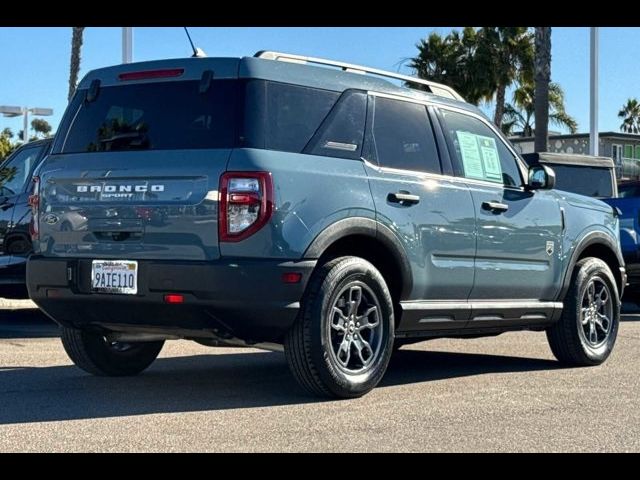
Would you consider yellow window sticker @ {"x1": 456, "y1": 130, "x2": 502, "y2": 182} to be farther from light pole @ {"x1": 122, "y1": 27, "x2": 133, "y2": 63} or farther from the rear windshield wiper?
→ light pole @ {"x1": 122, "y1": 27, "x2": 133, "y2": 63}

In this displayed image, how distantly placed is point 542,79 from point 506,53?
1117cm

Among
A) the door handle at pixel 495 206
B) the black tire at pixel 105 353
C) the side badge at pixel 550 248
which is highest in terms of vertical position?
the door handle at pixel 495 206

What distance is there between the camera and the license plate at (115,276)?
599 cm

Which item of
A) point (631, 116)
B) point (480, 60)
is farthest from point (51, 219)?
point (631, 116)

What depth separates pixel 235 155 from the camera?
19.1 feet

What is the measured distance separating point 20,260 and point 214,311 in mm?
5426

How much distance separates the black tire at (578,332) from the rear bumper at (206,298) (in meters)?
3.02

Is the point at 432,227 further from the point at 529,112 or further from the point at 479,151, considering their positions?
the point at 529,112

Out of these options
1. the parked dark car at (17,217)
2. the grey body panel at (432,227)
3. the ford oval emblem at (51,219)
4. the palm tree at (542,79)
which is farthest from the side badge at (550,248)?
the palm tree at (542,79)

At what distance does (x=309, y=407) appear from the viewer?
6.02 meters

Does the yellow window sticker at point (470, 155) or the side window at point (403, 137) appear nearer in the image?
the side window at point (403, 137)

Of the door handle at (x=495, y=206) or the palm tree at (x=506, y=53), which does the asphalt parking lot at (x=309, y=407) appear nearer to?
the door handle at (x=495, y=206)

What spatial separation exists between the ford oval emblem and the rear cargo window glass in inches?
17.9
